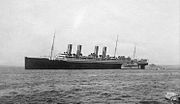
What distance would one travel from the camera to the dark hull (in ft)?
331

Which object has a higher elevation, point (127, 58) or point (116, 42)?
point (116, 42)

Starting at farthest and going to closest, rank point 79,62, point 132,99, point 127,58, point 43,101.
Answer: point 127,58, point 79,62, point 132,99, point 43,101

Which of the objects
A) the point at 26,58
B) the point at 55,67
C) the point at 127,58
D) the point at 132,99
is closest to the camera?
the point at 132,99

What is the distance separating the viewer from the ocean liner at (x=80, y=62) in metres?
102

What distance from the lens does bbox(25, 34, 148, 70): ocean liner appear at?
102 metres

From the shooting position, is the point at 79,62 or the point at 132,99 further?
the point at 79,62

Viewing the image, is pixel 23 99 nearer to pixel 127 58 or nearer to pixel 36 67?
pixel 36 67

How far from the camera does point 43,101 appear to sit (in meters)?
25.5

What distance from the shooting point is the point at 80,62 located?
121750 millimetres

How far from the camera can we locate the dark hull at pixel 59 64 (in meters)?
101

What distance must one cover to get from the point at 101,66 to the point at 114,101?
104m

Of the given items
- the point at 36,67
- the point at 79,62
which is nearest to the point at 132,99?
the point at 36,67

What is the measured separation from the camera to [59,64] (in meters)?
109

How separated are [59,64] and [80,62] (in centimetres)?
1519
